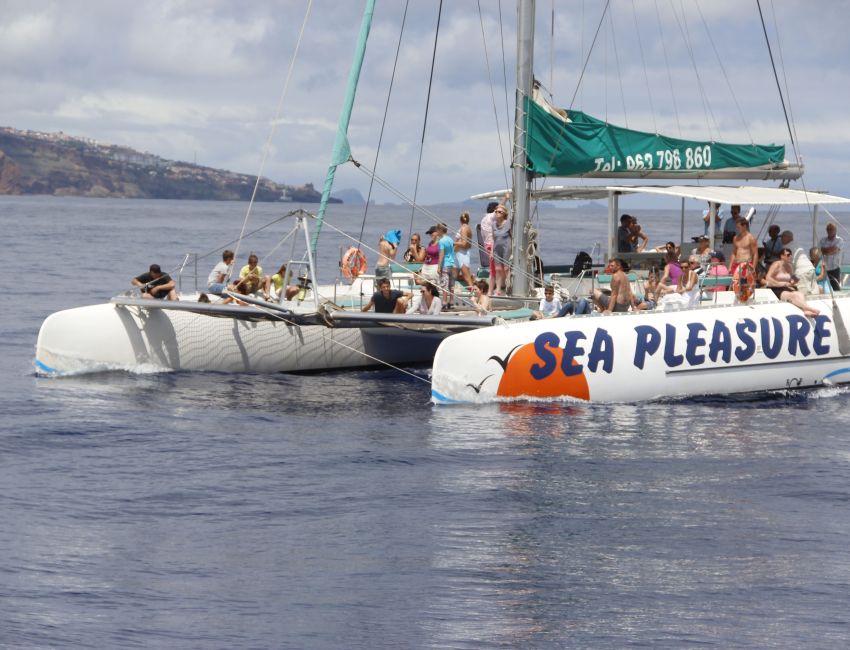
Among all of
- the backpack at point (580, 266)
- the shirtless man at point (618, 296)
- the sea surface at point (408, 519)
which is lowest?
the sea surface at point (408, 519)

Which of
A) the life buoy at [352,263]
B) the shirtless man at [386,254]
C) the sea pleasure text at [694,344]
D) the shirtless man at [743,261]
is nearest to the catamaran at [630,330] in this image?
the sea pleasure text at [694,344]

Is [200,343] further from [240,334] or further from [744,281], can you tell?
[744,281]

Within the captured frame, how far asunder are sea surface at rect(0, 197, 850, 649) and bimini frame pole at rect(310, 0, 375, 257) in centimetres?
254

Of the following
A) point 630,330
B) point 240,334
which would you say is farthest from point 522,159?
point 240,334

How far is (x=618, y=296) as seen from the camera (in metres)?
16.6

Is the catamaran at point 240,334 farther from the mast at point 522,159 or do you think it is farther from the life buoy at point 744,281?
the life buoy at point 744,281

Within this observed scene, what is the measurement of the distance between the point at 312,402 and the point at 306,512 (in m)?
5.38

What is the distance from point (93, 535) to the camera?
10.5 meters

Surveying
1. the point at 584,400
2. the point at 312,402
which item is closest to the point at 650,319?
the point at 584,400

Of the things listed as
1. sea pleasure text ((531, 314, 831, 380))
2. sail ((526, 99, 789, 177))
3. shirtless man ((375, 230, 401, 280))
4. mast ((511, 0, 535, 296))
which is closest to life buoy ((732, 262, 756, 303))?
sea pleasure text ((531, 314, 831, 380))

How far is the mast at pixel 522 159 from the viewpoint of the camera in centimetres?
1812

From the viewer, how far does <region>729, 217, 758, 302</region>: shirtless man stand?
1741 cm

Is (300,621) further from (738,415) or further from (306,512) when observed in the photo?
(738,415)

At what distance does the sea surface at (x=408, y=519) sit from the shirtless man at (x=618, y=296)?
1425 mm
